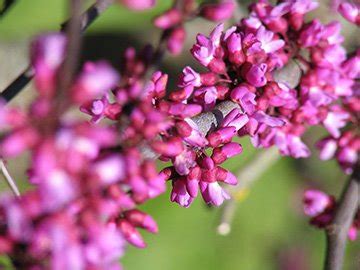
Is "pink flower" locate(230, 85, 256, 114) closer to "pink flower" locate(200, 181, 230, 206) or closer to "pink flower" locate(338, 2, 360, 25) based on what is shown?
A: "pink flower" locate(200, 181, 230, 206)

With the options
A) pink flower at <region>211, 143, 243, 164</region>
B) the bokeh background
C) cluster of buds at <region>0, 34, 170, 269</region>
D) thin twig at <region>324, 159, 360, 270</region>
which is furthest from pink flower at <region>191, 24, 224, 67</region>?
the bokeh background

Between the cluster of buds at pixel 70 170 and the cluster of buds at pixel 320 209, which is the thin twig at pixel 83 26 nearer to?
the cluster of buds at pixel 70 170

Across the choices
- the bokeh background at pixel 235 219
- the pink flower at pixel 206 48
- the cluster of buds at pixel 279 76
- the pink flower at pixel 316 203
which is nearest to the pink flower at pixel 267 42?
the cluster of buds at pixel 279 76

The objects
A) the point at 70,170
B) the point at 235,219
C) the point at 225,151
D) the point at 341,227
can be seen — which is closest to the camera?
the point at 70,170

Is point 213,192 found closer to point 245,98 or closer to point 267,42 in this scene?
point 245,98

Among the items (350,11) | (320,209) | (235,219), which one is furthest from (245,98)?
(235,219)

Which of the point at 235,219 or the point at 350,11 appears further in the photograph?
the point at 235,219

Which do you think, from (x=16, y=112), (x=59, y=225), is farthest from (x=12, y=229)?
(x=16, y=112)
